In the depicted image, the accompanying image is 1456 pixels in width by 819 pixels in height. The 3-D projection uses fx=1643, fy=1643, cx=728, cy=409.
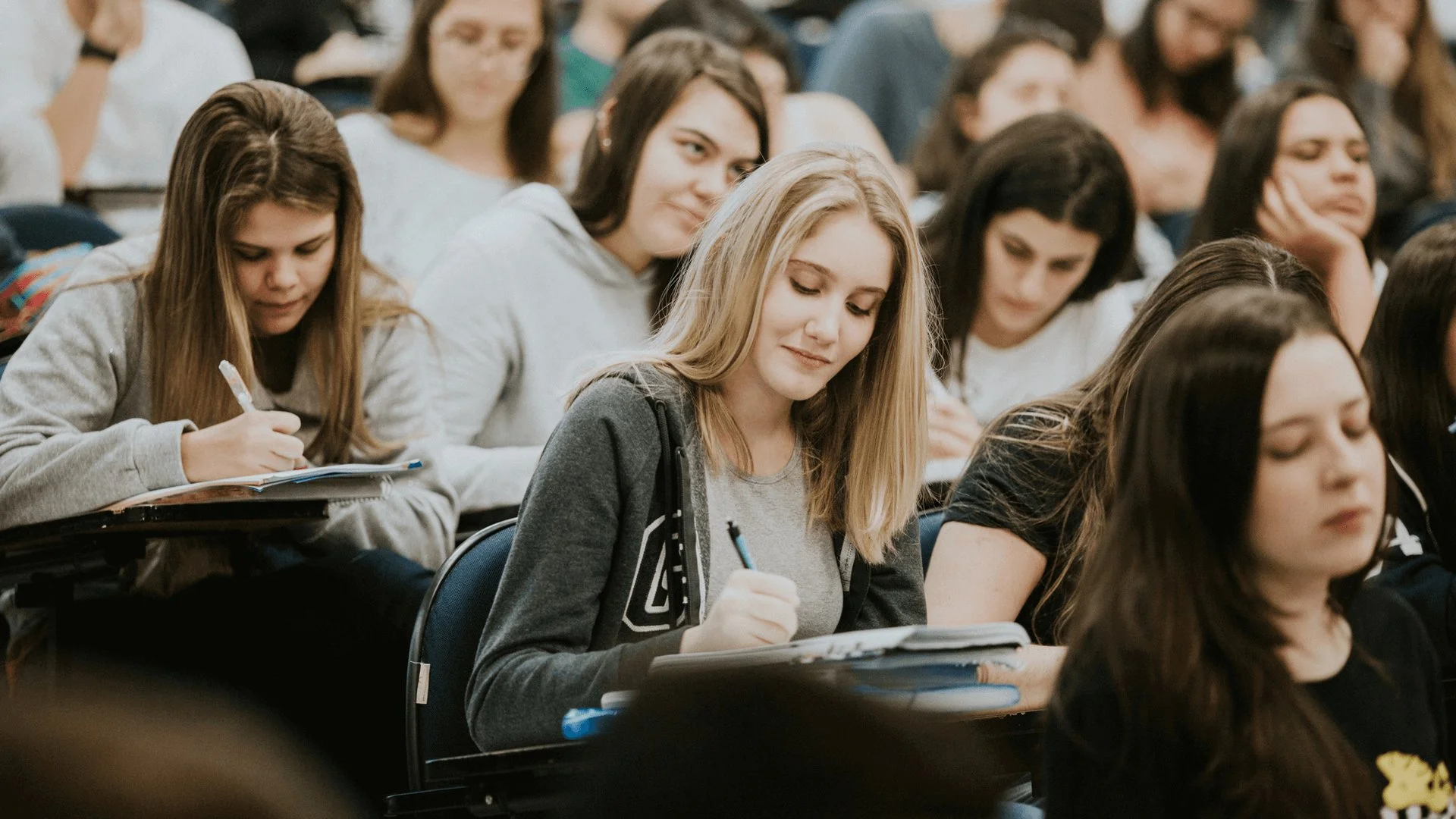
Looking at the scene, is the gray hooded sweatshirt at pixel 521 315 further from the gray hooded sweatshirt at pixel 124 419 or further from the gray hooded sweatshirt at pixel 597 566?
the gray hooded sweatshirt at pixel 597 566

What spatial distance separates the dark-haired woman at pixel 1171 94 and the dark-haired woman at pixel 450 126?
5.95ft

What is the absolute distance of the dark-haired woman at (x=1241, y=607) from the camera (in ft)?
4.55

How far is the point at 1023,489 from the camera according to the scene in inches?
83.2

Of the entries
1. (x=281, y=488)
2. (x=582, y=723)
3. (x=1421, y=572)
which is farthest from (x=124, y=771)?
(x=1421, y=572)

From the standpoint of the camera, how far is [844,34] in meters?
5.00

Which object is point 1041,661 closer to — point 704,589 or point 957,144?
point 704,589

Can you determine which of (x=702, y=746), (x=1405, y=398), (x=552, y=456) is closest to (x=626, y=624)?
(x=552, y=456)

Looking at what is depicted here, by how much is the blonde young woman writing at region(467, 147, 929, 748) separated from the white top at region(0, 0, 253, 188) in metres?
2.17

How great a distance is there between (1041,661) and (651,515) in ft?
1.71

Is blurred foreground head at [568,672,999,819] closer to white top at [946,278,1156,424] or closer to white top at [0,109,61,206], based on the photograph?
white top at [946,278,1156,424]

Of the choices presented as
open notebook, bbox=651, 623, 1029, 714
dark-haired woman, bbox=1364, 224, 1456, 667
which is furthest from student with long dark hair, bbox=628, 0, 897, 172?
open notebook, bbox=651, 623, 1029, 714

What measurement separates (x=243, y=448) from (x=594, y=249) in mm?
1014

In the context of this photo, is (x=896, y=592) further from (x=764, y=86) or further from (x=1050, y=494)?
(x=764, y=86)

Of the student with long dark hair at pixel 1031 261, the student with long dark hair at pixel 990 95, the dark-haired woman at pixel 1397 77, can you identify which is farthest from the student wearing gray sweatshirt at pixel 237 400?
the dark-haired woman at pixel 1397 77
